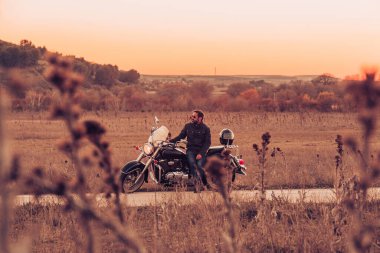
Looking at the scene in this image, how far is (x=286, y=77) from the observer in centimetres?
18425

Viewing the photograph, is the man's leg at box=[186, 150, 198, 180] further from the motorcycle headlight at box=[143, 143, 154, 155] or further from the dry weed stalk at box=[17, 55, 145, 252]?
the dry weed stalk at box=[17, 55, 145, 252]

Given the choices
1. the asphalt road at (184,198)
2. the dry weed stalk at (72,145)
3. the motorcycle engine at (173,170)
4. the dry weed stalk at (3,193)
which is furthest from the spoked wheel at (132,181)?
→ the dry weed stalk at (3,193)

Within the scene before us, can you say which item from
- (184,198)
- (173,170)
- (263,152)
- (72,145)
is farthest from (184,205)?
(72,145)

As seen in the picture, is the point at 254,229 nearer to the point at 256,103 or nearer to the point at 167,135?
the point at 167,135

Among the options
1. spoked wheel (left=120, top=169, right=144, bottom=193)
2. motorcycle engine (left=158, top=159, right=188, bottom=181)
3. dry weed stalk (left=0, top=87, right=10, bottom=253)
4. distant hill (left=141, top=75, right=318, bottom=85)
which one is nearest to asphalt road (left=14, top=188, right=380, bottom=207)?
spoked wheel (left=120, top=169, right=144, bottom=193)

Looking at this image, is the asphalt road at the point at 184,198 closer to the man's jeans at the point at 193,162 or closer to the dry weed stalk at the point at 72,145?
the man's jeans at the point at 193,162

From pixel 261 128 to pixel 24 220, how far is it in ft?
90.0

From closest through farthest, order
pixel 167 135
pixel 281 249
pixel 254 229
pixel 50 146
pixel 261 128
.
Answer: pixel 281 249
pixel 254 229
pixel 167 135
pixel 50 146
pixel 261 128

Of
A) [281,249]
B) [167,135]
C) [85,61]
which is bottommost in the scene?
[281,249]

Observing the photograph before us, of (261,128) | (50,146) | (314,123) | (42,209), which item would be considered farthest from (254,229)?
(314,123)

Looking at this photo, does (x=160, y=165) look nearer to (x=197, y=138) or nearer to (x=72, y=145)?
(x=197, y=138)

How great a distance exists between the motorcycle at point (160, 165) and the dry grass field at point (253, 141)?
25.0 inches

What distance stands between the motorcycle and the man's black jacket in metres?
0.13

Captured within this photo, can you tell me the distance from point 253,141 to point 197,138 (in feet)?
55.3
